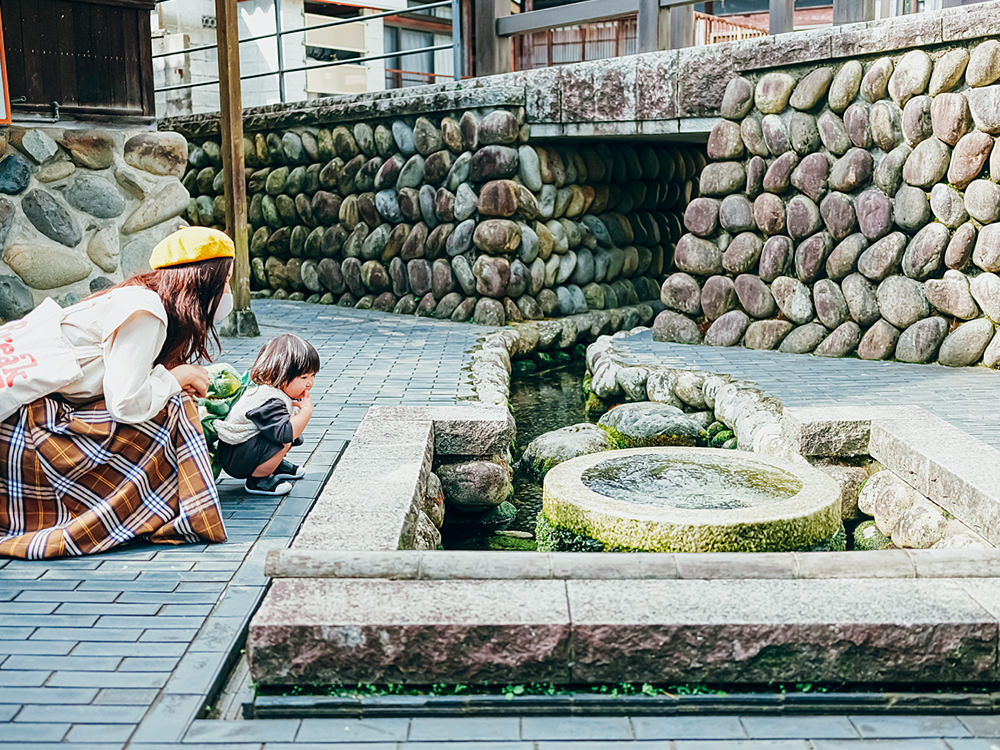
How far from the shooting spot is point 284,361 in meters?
3.87

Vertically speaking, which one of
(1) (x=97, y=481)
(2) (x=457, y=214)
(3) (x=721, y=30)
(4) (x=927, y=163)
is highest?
(3) (x=721, y=30)

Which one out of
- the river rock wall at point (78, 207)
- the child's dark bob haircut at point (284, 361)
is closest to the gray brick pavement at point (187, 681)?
the child's dark bob haircut at point (284, 361)

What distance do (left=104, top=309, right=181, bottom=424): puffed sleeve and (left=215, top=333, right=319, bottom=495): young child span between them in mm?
767

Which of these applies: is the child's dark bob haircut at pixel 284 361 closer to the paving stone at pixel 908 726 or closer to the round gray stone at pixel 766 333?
the paving stone at pixel 908 726

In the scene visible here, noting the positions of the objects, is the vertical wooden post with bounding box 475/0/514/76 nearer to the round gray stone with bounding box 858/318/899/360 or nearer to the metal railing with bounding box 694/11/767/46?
the metal railing with bounding box 694/11/767/46

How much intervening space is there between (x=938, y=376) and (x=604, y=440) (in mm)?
2174

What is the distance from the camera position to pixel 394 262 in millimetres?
9875

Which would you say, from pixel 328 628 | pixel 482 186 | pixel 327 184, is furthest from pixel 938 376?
pixel 327 184

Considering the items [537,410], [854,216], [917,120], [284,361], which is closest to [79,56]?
[284,361]

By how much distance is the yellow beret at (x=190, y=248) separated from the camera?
10.5ft

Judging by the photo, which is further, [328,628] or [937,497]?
[937,497]

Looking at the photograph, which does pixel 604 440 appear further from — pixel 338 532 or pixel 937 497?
pixel 338 532

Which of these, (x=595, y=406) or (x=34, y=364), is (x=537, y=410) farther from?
(x=34, y=364)

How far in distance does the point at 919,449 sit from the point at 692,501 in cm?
96
